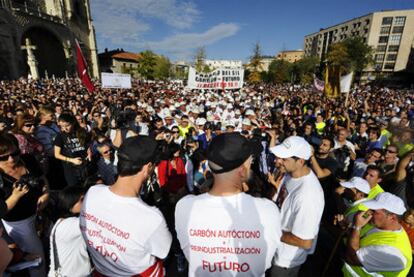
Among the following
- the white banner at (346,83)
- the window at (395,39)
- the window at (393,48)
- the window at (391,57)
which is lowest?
the white banner at (346,83)

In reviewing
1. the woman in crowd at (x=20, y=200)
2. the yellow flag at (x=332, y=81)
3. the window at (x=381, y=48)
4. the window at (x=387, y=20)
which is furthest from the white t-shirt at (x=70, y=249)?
the window at (x=381, y=48)

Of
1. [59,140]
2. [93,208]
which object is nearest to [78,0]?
[59,140]

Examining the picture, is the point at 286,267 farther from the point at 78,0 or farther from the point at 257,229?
the point at 78,0

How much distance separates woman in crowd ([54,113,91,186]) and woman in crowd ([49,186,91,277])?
2144 mm

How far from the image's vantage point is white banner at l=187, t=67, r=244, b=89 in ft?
41.1

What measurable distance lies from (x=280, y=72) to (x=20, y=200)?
2532 inches

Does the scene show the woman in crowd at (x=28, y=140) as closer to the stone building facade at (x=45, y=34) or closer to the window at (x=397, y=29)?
the stone building facade at (x=45, y=34)

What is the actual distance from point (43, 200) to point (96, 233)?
62.2 inches

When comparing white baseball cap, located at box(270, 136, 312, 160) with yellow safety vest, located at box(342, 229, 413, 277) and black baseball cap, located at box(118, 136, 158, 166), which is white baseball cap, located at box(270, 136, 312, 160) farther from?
black baseball cap, located at box(118, 136, 158, 166)

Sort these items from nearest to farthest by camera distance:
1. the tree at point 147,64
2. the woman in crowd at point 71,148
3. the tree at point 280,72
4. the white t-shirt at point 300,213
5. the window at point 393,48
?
1. the white t-shirt at point 300,213
2. the woman in crowd at point 71,148
3. the tree at point 147,64
4. the tree at point 280,72
5. the window at point 393,48

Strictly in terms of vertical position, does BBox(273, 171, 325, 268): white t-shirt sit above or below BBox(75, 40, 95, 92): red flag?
below

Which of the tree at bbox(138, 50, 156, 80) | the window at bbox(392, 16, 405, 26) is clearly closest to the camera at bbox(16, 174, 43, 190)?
the tree at bbox(138, 50, 156, 80)

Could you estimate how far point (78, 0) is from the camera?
45.6 metres

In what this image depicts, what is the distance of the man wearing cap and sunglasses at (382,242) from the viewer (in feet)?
6.35
